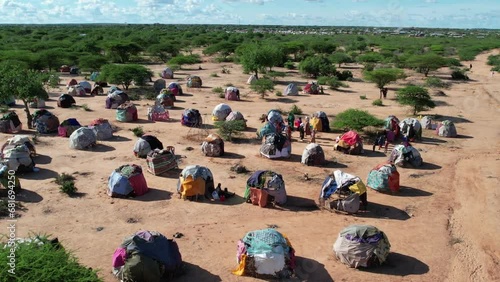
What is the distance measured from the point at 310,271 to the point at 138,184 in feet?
26.9

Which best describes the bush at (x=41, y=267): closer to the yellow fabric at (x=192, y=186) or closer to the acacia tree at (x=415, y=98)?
the yellow fabric at (x=192, y=186)

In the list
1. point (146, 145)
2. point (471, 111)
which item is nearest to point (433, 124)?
point (471, 111)

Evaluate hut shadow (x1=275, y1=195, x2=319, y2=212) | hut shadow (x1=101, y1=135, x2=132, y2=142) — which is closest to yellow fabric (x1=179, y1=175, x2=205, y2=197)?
hut shadow (x1=275, y1=195, x2=319, y2=212)

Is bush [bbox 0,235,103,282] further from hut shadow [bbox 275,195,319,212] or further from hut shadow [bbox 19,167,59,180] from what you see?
hut shadow [bbox 19,167,59,180]

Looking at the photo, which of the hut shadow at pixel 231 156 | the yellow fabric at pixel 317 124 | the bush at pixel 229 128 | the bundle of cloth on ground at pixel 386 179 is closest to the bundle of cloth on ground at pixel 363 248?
the bundle of cloth on ground at pixel 386 179

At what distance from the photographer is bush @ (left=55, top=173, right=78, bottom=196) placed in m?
17.9

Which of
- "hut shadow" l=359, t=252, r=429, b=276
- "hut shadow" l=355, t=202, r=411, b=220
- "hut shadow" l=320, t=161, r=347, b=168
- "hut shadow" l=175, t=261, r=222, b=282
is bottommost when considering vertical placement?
"hut shadow" l=359, t=252, r=429, b=276

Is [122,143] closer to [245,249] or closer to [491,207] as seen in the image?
[245,249]

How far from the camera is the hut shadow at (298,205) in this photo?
17031 mm

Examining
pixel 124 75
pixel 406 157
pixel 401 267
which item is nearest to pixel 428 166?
pixel 406 157

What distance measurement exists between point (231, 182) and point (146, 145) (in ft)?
17.9

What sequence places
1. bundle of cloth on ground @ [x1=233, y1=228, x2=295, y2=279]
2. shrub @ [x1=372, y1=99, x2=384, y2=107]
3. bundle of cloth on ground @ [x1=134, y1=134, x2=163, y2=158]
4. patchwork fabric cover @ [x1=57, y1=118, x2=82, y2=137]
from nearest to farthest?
1. bundle of cloth on ground @ [x1=233, y1=228, x2=295, y2=279]
2. bundle of cloth on ground @ [x1=134, y1=134, x2=163, y2=158]
3. patchwork fabric cover @ [x1=57, y1=118, x2=82, y2=137]
4. shrub @ [x1=372, y1=99, x2=384, y2=107]

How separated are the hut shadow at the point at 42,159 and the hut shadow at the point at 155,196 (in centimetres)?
672

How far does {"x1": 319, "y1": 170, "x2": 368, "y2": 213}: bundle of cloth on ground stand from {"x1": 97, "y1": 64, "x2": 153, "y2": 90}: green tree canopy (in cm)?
2743
